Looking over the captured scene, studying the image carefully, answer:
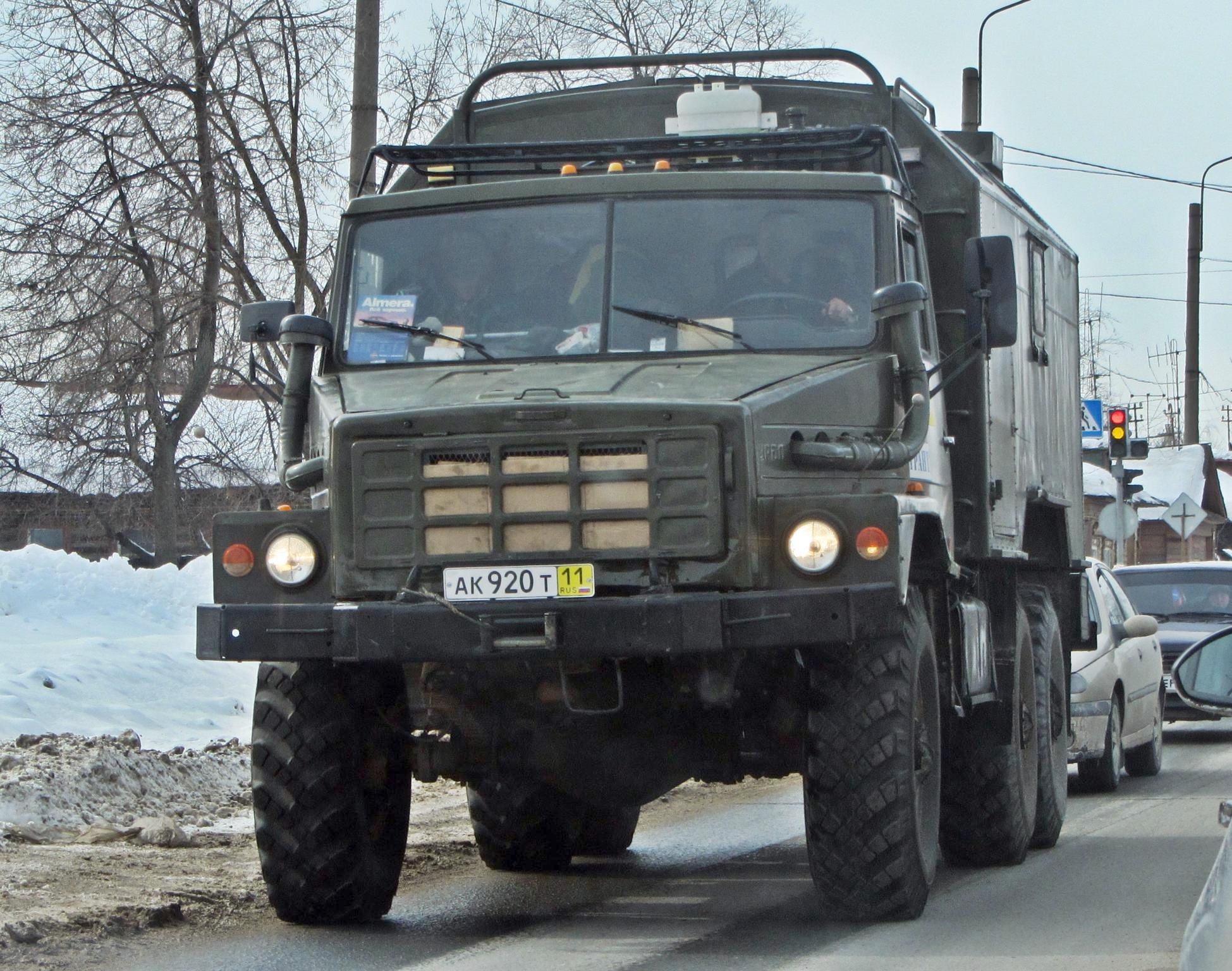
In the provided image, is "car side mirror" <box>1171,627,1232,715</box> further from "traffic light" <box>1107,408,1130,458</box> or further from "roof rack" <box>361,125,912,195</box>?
"traffic light" <box>1107,408,1130,458</box>

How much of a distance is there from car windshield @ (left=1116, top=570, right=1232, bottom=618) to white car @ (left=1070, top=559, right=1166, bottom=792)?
3181mm

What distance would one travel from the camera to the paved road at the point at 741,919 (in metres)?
6.53

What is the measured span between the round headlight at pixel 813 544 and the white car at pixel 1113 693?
566cm

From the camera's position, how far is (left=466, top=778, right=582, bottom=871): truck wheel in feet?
27.4

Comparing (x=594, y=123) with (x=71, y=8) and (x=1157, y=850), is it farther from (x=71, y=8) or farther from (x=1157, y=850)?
(x=71, y=8)

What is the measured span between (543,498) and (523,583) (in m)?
0.29

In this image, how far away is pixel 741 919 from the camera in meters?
7.50

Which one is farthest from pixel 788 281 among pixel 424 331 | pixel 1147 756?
pixel 1147 756

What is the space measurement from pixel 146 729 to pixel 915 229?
7.05 m

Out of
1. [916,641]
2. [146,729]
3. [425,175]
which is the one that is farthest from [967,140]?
[146,729]

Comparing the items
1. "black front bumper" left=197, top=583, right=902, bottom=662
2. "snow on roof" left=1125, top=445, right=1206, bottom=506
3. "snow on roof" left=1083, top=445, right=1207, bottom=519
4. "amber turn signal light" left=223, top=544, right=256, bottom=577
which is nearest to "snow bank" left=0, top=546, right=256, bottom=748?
"amber turn signal light" left=223, top=544, right=256, bottom=577

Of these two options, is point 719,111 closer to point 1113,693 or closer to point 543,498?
point 543,498

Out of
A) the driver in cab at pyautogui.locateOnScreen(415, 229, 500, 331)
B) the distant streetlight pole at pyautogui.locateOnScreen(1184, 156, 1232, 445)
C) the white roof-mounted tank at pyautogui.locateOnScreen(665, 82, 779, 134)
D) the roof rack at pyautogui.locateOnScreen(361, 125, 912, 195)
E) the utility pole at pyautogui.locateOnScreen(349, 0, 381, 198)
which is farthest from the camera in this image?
the distant streetlight pole at pyautogui.locateOnScreen(1184, 156, 1232, 445)

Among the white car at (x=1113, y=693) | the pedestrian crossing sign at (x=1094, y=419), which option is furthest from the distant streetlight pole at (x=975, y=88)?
the white car at (x=1113, y=693)
